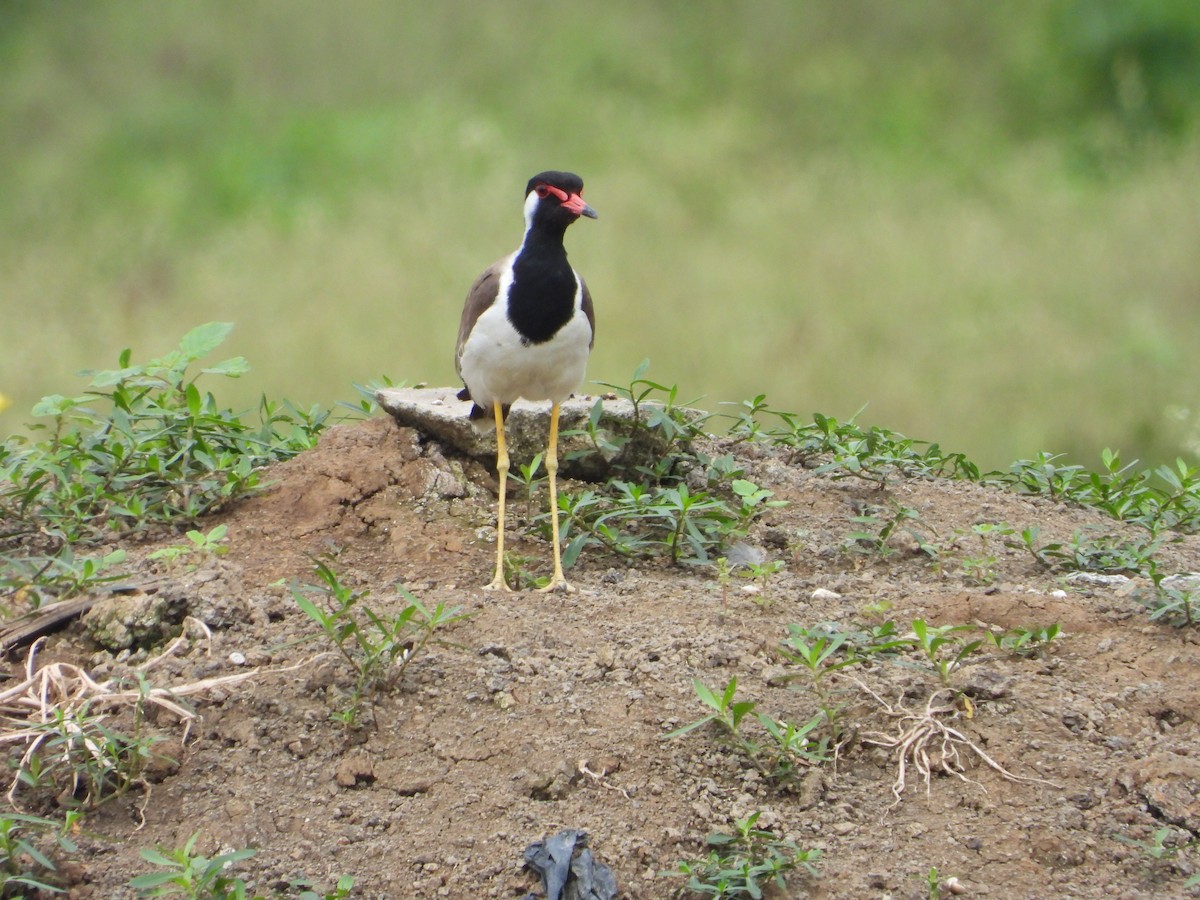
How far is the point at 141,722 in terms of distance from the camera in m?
2.89

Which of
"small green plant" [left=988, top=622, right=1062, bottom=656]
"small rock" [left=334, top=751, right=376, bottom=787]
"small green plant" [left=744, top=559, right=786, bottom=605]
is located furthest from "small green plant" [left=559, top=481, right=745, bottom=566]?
"small rock" [left=334, top=751, right=376, bottom=787]

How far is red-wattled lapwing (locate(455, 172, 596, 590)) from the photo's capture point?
4.20m

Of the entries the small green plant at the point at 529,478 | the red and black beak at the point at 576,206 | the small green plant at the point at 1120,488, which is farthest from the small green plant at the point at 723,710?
the small green plant at the point at 1120,488

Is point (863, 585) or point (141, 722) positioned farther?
point (863, 585)

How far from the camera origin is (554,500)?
13.1 ft

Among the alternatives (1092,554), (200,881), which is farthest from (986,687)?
(200,881)

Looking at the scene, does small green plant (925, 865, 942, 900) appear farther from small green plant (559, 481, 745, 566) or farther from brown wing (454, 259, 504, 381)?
brown wing (454, 259, 504, 381)

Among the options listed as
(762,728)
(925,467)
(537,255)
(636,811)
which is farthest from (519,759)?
(925,467)

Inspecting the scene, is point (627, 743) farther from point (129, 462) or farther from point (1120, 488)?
point (1120, 488)

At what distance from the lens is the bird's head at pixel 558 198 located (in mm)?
4203

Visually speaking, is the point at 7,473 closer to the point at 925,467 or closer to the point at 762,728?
the point at 762,728

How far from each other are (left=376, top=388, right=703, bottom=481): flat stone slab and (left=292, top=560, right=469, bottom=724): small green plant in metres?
1.31

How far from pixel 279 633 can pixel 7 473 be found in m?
1.41

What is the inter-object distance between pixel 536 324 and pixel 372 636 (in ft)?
4.69
